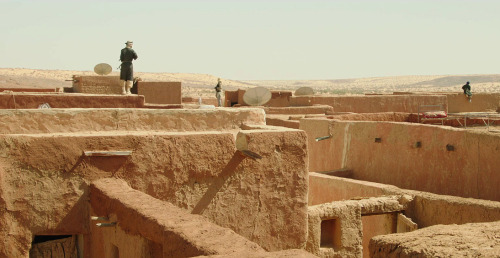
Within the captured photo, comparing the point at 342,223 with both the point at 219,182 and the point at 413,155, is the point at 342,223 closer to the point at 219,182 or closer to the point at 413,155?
the point at 413,155

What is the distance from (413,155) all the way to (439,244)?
9.43 meters

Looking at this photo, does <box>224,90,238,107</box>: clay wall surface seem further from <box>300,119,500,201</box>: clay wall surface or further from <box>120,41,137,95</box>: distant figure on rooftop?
<box>120,41,137,95</box>: distant figure on rooftop

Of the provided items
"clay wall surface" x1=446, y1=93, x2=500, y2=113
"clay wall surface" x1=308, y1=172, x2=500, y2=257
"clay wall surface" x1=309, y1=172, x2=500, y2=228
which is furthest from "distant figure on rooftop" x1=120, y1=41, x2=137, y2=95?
"clay wall surface" x1=446, y1=93, x2=500, y2=113

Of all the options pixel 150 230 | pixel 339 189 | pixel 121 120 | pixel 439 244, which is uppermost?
pixel 121 120

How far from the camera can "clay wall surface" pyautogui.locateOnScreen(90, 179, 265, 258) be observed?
4.73 meters

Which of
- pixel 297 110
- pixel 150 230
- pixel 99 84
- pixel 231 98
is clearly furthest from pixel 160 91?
pixel 150 230

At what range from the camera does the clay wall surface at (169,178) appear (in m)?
6.57

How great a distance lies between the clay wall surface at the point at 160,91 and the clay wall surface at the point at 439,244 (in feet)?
47.7

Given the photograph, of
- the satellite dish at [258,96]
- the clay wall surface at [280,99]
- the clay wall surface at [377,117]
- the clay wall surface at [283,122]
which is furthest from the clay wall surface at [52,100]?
the clay wall surface at [280,99]

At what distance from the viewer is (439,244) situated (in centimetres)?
390

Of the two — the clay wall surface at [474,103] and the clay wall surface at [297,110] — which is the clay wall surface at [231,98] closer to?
the clay wall surface at [297,110]

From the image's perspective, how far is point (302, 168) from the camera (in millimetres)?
7840

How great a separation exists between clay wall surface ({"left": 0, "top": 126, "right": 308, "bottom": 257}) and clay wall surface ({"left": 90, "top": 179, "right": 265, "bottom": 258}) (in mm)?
264

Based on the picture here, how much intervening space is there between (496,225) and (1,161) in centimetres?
455
